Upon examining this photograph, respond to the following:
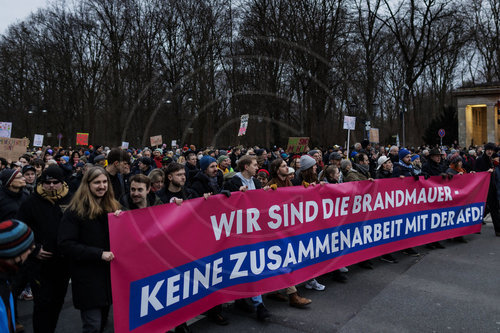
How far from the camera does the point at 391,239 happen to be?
20.4 ft

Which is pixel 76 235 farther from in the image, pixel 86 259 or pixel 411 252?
pixel 411 252

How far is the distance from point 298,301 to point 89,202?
8.42ft

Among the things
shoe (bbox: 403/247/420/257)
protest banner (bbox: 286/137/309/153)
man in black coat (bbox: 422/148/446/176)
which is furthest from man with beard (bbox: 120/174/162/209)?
protest banner (bbox: 286/137/309/153)

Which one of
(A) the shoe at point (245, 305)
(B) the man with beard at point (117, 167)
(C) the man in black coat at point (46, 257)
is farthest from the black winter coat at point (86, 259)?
(B) the man with beard at point (117, 167)

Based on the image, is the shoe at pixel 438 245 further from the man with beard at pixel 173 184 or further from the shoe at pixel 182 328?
the shoe at pixel 182 328

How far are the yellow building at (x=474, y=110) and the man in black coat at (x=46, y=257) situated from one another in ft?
127

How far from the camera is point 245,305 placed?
4625 millimetres

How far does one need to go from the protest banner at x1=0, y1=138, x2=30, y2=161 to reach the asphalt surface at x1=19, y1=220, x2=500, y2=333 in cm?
819

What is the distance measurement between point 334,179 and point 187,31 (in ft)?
68.9

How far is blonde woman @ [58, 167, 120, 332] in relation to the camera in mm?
3154

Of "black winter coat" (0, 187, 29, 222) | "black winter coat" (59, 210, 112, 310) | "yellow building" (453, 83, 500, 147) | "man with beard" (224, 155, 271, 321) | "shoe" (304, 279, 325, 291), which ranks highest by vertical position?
"yellow building" (453, 83, 500, 147)

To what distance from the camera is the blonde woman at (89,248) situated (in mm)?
3154

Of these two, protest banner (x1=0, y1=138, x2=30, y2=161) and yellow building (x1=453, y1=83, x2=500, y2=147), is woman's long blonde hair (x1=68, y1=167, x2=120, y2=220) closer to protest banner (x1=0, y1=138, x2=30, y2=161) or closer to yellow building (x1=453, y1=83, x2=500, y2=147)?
protest banner (x1=0, y1=138, x2=30, y2=161)

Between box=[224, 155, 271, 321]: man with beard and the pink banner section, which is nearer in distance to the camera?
the pink banner section
